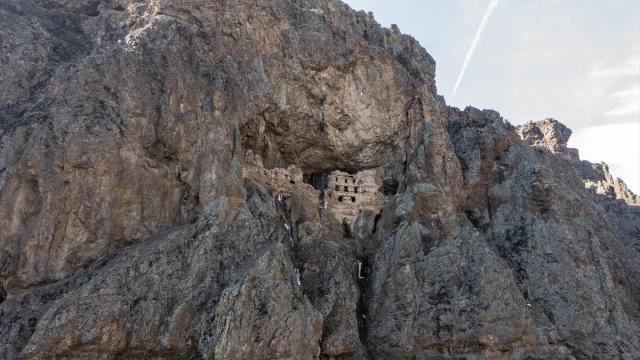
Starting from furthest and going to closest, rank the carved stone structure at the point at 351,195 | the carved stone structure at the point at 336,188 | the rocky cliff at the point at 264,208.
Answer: the carved stone structure at the point at 351,195, the carved stone structure at the point at 336,188, the rocky cliff at the point at 264,208

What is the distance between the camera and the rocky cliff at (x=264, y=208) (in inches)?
1174

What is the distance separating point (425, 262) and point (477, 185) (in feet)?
44.1

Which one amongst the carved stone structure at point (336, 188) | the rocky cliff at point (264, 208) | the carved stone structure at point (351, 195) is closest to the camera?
the rocky cliff at point (264, 208)

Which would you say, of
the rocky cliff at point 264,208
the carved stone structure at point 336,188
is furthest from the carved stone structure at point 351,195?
the rocky cliff at point 264,208

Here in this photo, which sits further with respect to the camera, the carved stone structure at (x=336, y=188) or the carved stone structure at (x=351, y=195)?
the carved stone structure at (x=351, y=195)

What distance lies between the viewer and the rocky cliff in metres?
29.8

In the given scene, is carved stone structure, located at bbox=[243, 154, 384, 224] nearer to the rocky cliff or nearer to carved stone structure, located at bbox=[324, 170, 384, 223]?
carved stone structure, located at bbox=[324, 170, 384, 223]

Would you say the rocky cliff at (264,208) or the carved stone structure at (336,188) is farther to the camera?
the carved stone structure at (336,188)

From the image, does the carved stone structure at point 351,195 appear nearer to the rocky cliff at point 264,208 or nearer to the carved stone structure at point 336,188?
the carved stone structure at point 336,188

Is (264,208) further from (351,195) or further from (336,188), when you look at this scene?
(351,195)

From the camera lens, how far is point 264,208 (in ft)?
125

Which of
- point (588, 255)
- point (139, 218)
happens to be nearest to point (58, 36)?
point (139, 218)

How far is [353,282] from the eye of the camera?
38188mm

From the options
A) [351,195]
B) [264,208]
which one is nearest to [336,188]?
[351,195]
